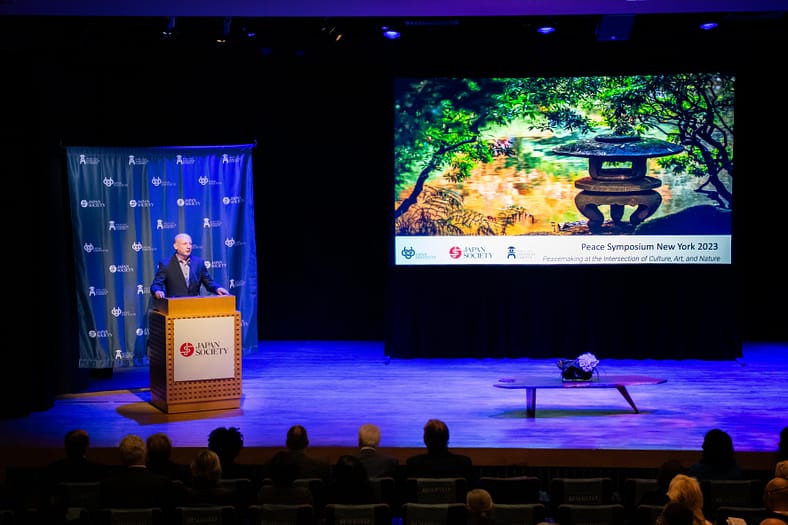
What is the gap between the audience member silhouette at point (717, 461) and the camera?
5.28 metres

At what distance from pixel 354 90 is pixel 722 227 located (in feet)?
15.2

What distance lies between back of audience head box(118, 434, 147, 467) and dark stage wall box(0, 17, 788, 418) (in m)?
4.41

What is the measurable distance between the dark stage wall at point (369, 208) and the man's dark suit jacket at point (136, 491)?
15.1 feet

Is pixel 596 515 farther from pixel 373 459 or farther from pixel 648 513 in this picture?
pixel 373 459

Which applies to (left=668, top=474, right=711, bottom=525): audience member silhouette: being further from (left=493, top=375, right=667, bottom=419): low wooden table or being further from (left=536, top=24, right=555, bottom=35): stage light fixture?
(left=536, top=24, right=555, bottom=35): stage light fixture

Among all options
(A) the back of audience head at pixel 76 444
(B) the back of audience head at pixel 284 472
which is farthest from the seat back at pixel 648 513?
(A) the back of audience head at pixel 76 444

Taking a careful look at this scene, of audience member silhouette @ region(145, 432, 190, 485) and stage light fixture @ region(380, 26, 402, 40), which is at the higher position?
stage light fixture @ region(380, 26, 402, 40)

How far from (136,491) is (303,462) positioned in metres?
0.93

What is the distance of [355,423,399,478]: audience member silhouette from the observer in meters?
5.42

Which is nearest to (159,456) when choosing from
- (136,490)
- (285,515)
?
(136,490)

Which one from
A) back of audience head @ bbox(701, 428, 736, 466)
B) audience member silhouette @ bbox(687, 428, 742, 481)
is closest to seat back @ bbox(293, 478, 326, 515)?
audience member silhouette @ bbox(687, 428, 742, 481)

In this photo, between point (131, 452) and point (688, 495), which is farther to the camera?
point (131, 452)

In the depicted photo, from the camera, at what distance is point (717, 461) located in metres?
5.31

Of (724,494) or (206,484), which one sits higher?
(206,484)
